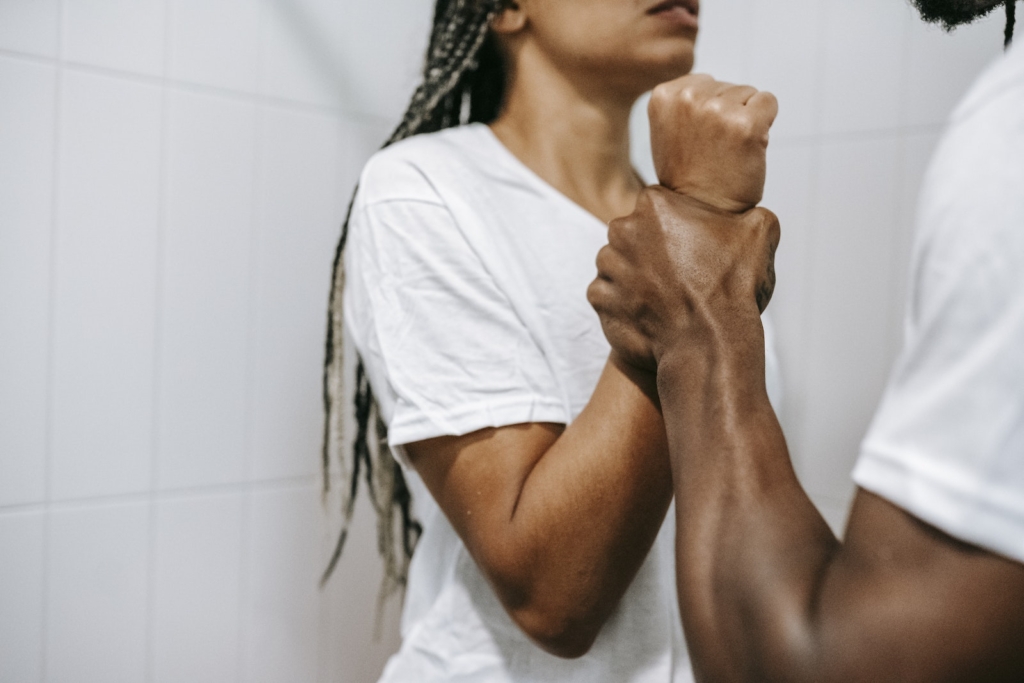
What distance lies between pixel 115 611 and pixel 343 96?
0.65 metres

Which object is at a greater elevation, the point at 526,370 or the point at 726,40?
the point at 726,40

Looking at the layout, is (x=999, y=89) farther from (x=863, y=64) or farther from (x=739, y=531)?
(x=863, y=64)

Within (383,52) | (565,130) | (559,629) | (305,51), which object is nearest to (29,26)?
(305,51)

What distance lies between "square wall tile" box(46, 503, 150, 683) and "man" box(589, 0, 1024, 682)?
0.68 metres

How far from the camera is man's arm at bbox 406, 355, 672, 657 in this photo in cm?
52

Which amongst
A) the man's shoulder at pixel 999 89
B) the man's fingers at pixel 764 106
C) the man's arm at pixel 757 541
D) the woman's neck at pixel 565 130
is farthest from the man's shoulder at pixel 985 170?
the woman's neck at pixel 565 130

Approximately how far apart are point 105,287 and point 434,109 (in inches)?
15.2

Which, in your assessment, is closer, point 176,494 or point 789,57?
point 176,494

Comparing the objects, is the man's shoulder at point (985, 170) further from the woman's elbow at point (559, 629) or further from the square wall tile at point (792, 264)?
the square wall tile at point (792, 264)

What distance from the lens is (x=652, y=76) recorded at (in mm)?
708

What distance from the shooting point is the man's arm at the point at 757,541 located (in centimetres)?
27

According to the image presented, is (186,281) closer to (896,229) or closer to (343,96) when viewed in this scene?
(343,96)

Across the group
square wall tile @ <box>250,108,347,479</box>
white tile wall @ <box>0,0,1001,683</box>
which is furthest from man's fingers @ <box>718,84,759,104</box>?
square wall tile @ <box>250,108,347,479</box>

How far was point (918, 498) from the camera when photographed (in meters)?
0.27
